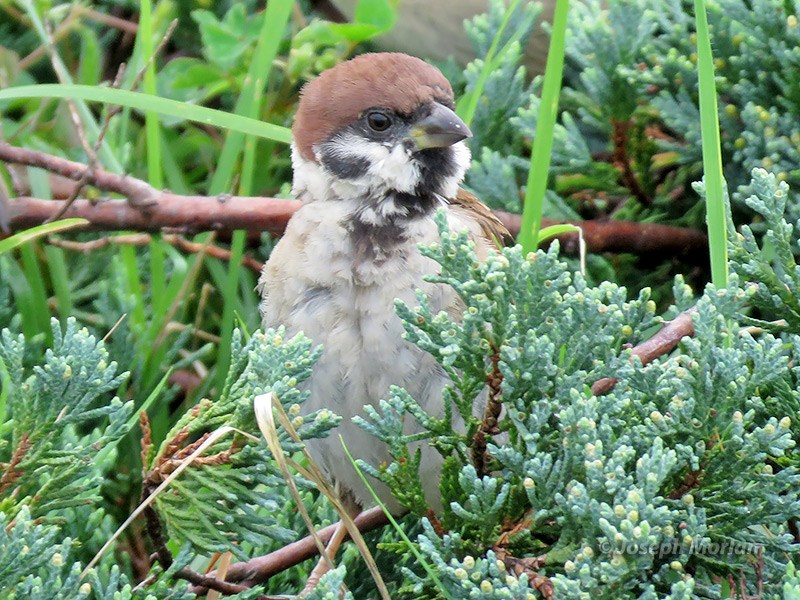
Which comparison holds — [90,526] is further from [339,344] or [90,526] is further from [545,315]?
[545,315]

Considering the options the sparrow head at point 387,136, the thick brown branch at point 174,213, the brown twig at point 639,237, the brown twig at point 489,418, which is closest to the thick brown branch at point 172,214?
the thick brown branch at point 174,213

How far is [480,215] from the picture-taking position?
6.85 ft

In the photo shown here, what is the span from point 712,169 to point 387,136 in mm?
713

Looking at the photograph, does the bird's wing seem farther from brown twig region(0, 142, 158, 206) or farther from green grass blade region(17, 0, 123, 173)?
green grass blade region(17, 0, 123, 173)

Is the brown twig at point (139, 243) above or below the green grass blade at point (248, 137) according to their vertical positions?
below

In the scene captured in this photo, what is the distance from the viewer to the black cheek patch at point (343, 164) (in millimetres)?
1989

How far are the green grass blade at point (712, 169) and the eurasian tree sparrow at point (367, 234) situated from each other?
507 millimetres

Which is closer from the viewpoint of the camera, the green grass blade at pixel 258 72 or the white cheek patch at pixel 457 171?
the white cheek patch at pixel 457 171

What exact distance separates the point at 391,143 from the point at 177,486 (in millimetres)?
890

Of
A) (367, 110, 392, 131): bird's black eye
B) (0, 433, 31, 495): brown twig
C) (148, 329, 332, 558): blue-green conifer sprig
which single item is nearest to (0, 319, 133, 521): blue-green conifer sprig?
(0, 433, 31, 495): brown twig

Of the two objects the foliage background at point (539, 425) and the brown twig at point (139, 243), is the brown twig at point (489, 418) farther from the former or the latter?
the brown twig at point (139, 243)

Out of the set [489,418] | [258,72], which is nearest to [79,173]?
[258,72]

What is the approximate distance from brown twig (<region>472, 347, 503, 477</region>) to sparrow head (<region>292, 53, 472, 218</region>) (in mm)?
687

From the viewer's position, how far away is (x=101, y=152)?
Answer: 2406 mm
